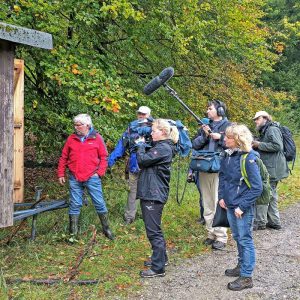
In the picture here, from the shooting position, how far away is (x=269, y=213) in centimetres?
756

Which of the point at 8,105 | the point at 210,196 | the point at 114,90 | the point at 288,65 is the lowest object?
the point at 210,196

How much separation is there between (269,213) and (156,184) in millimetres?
3144

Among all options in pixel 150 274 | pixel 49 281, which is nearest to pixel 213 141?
pixel 150 274

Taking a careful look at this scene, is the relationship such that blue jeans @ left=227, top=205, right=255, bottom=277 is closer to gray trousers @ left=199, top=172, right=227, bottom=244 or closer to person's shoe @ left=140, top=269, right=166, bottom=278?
person's shoe @ left=140, top=269, right=166, bottom=278

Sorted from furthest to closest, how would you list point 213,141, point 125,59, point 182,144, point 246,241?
point 125,59, point 213,141, point 182,144, point 246,241

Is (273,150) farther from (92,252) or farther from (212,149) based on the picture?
(92,252)

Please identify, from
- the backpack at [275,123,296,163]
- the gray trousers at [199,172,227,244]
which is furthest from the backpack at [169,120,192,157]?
the backpack at [275,123,296,163]

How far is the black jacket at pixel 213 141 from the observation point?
6.33 meters

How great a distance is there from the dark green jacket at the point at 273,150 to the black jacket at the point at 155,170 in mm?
2500

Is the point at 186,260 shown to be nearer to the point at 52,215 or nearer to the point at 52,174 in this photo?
the point at 52,215

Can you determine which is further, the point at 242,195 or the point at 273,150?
the point at 273,150

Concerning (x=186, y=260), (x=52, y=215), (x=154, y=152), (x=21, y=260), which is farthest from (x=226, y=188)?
(x=52, y=215)

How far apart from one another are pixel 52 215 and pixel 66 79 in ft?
8.13

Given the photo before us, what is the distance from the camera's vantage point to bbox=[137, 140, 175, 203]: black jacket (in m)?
5.11
